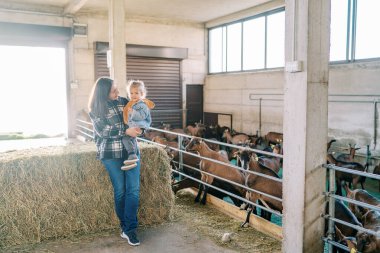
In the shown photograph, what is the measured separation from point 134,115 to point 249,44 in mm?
8832

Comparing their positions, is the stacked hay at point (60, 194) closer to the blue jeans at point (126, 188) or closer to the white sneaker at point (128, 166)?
the blue jeans at point (126, 188)

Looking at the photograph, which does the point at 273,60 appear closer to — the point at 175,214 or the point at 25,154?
the point at 175,214

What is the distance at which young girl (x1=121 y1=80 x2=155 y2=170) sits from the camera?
12.0 feet

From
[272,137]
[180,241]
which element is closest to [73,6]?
[272,137]

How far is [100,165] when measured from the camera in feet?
13.7

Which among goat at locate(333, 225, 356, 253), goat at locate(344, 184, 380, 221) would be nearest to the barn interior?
goat at locate(333, 225, 356, 253)

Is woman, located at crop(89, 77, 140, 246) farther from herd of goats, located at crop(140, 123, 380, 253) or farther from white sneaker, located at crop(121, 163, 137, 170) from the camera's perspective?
herd of goats, located at crop(140, 123, 380, 253)

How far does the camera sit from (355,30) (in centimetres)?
845

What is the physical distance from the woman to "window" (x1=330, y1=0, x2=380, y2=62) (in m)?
6.62

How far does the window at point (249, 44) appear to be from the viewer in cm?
1065

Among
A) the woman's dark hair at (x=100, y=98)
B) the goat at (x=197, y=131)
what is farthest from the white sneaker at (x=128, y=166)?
the goat at (x=197, y=131)

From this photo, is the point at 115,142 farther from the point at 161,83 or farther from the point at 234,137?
the point at 161,83

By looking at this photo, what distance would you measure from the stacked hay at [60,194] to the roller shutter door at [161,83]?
27.4 feet

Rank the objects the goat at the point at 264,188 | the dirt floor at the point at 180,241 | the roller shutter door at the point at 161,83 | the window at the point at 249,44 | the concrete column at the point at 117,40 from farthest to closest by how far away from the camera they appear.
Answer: the roller shutter door at the point at 161,83 < the window at the point at 249,44 < the concrete column at the point at 117,40 < the goat at the point at 264,188 < the dirt floor at the point at 180,241
